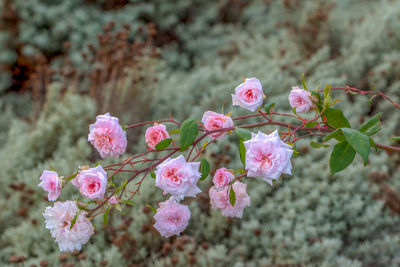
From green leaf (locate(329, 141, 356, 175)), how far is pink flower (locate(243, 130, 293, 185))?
0.38 feet

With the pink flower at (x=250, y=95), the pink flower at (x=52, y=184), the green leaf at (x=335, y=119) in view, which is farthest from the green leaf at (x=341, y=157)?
the pink flower at (x=52, y=184)

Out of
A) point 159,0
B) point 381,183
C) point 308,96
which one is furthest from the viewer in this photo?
point 159,0

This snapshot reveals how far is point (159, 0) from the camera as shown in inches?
157

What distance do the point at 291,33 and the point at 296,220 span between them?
1.79 m

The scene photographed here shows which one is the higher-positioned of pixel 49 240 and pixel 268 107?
pixel 268 107

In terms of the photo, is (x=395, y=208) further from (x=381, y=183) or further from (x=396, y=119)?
(x=396, y=119)

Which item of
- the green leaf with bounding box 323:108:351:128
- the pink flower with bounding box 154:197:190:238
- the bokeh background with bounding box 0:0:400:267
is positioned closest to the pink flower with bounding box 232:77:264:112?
the green leaf with bounding box 323:108:351:128

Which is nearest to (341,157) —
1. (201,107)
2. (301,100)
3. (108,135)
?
(301,100)

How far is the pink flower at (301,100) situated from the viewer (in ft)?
3.31

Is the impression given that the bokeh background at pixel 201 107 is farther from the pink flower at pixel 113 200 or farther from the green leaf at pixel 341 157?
the green leaf at pixel 341 157

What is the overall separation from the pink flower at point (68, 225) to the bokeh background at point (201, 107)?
2.40ft

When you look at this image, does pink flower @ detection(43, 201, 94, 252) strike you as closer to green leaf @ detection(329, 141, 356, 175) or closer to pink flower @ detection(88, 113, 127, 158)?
pink flower @ detection(88, 113, 127, 158)

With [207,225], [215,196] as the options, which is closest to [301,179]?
[207,225]

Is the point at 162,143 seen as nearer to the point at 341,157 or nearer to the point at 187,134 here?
the point at 187,134
